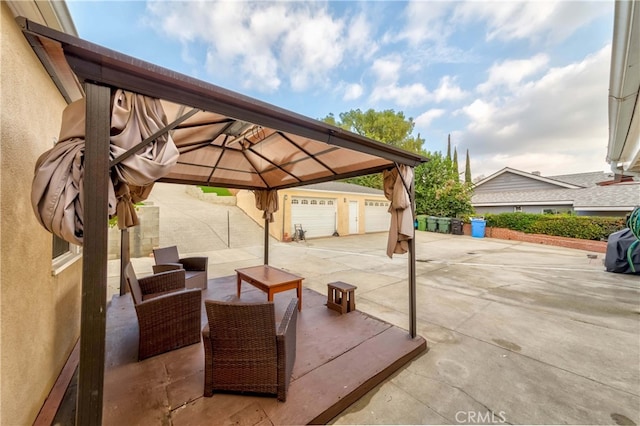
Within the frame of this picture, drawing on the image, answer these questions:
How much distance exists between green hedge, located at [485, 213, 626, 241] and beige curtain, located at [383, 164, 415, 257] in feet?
42.8

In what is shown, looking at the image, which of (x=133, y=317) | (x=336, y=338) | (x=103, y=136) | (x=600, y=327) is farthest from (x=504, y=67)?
(x=133, y=317)

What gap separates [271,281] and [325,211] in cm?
972

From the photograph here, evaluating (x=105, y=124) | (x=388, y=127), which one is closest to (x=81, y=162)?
(x=105, y=124)

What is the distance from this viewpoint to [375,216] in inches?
649

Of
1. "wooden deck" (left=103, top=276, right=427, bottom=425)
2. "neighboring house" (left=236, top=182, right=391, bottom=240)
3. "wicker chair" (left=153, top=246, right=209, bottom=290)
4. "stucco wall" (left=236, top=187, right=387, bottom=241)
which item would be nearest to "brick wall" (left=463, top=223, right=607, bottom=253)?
"neighboring house" (left=236, top=182, right=391, bottom=240)

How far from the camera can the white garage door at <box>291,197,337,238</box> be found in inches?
485

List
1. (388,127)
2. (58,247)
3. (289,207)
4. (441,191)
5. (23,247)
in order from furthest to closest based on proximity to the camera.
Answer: (388,127) → (441,191) → (289,207) → (58,247) → (23,247)

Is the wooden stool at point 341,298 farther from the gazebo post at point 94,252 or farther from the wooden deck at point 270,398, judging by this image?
the gazebo post at point 94,252

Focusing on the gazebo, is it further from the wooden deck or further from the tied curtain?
the wooden deck

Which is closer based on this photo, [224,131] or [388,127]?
[224,131]

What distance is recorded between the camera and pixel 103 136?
4.42 feet

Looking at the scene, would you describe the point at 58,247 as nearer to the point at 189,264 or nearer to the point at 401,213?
the point at 189,264

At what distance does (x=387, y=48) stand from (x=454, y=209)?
1044 centimetres

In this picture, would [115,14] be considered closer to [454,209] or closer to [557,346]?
[557,346]
